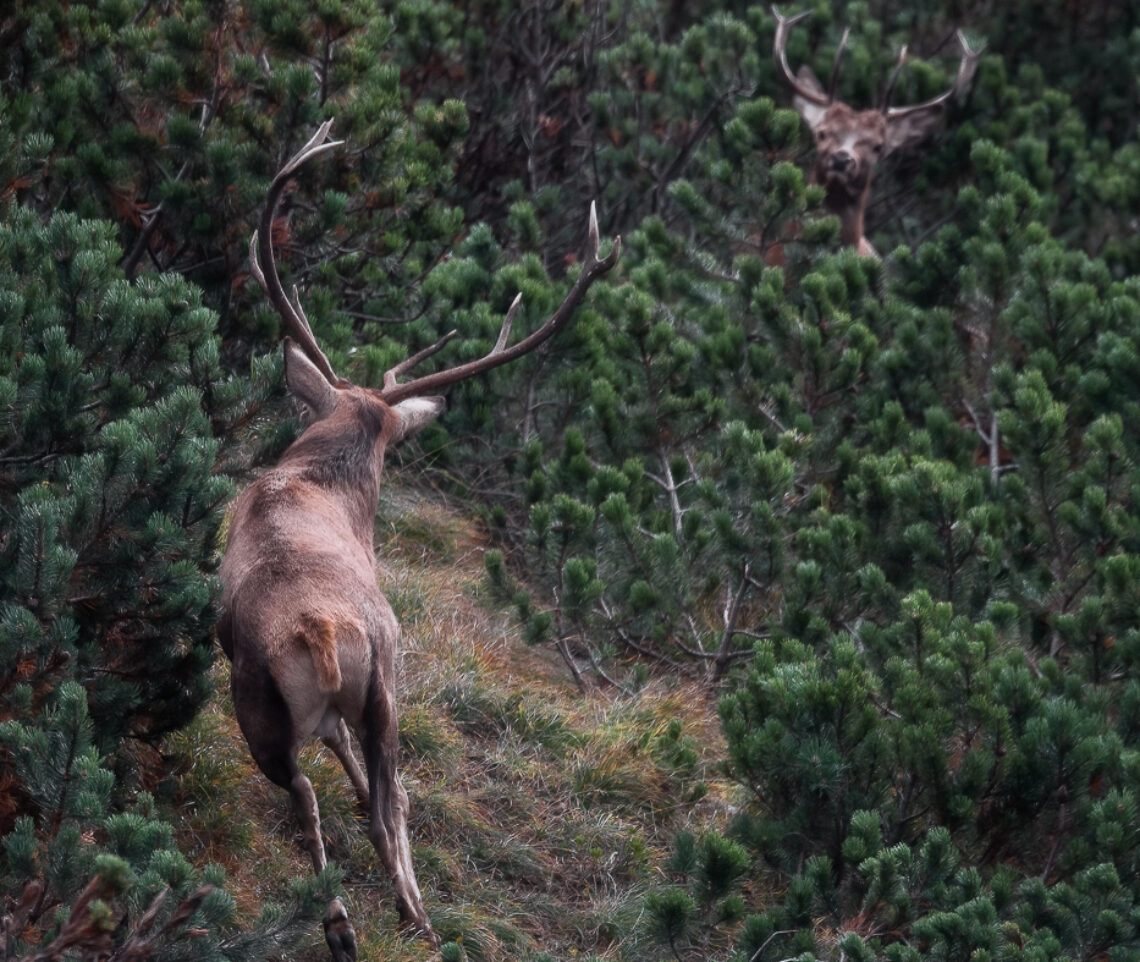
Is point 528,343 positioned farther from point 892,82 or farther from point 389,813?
point 892,82

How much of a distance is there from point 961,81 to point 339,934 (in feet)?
27.5

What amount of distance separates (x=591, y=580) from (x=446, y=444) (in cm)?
148

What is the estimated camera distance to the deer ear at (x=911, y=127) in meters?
11.2

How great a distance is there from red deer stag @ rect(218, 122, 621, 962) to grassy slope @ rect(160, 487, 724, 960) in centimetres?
23

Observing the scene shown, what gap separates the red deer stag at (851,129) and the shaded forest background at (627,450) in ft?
2.83

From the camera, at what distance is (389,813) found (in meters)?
4.96

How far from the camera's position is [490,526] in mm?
7949

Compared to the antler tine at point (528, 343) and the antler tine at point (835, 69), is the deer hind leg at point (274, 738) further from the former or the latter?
the antler tine at point (835, 69)

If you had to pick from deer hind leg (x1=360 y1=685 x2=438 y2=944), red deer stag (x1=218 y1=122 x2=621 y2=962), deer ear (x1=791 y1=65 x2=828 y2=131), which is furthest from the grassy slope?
deer ear (x1=791 y1=65 x2=828 y2=131)

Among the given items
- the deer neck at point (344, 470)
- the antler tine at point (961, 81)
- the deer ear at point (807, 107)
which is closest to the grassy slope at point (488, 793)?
the deer neck at point (344, 470)

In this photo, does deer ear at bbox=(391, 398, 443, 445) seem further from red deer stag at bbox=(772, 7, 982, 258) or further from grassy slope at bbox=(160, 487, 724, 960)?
red deer stag at bbox=(772, 7, 982, 258)

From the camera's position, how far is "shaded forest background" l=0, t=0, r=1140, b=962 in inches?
178

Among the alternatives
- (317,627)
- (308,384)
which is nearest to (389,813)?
(317,627)

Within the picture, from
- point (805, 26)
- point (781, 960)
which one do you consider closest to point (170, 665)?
point (781, 960)
